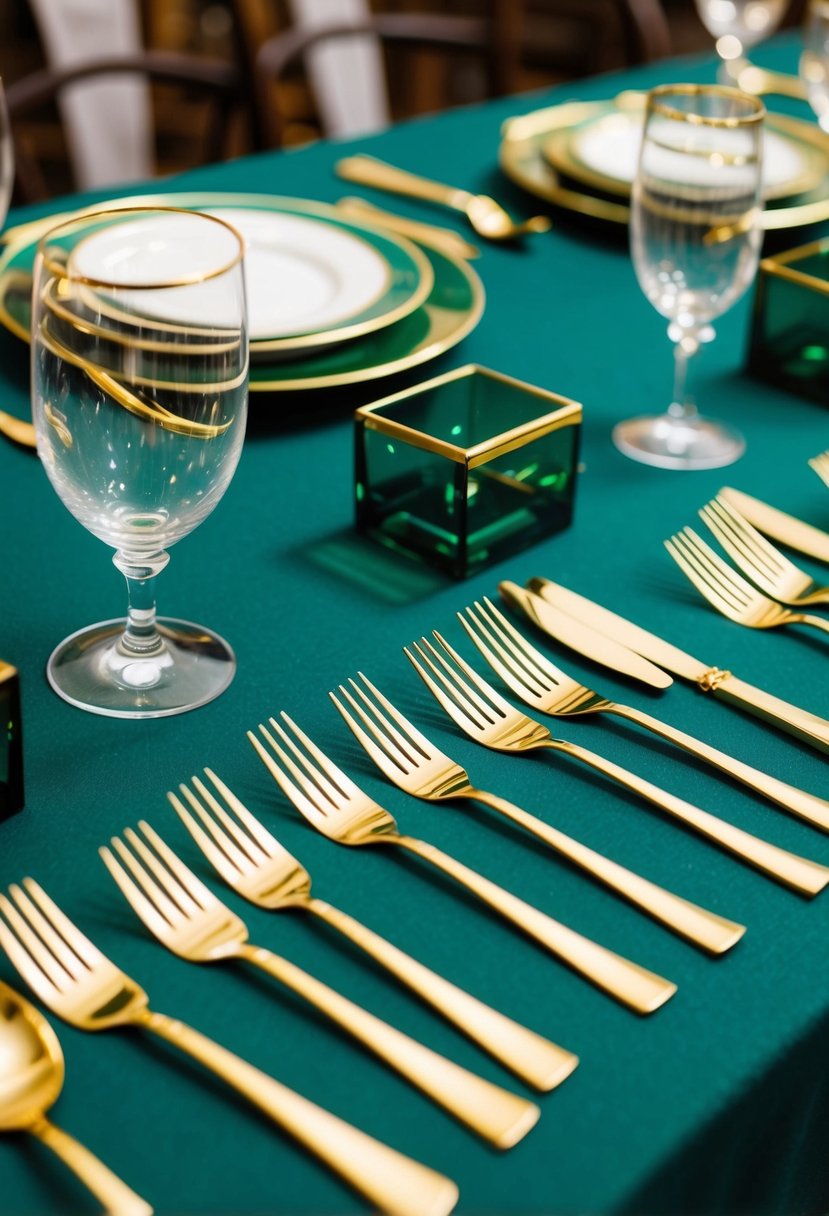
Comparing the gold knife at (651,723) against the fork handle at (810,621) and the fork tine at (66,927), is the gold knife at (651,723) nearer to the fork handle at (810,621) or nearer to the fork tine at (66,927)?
the fork handle at (810,621)

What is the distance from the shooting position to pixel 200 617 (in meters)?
0.72

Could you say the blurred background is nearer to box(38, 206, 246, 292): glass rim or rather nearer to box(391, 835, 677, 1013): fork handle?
box(38, 206, 246, 292): glass rim

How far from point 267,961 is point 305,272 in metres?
0.63

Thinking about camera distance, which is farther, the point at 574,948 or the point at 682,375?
the point at 682,375

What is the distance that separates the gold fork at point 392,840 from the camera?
49 cm

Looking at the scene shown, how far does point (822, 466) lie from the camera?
0.87 metres

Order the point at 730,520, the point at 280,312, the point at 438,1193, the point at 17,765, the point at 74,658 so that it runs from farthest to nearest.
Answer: the point at 280,312, the point at 730,520, the point at 74,658, the point at 17,765, the point at 438,1193

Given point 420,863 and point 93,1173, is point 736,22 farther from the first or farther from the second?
point 93,1173

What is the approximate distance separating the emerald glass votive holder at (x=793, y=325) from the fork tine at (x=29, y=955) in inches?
27.1

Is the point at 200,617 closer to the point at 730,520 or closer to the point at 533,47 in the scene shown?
the point at 730,520

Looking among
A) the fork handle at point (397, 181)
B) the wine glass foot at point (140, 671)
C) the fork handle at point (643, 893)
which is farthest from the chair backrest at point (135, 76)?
the fork handle at point (643, 893)

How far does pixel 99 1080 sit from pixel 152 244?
1.20 ft

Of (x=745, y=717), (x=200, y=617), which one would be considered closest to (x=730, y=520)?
(x=745, y=717)

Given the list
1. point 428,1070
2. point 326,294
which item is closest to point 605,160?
point 326,294
